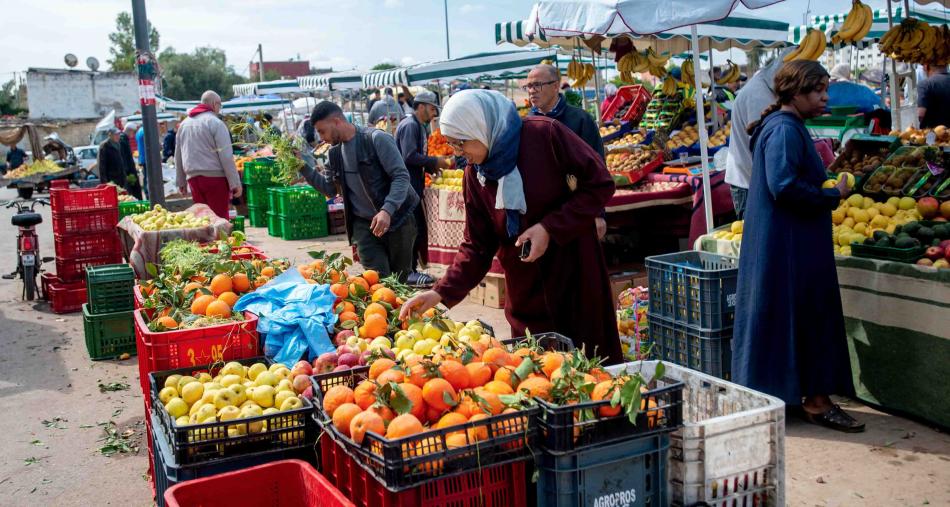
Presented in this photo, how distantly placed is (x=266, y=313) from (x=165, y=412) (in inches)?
41.2

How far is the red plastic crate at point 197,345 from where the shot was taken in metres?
3.78

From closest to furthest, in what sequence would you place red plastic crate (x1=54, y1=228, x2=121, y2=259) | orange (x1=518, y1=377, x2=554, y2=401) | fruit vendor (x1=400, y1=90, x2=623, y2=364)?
orange (x1=518, y1=377, x2=554, y2=401) < fruit vendor (x1=400, y1=90, x2=623, y2=364) < red plastic crate (x1=54, y1=228, x2=121, y2=259)

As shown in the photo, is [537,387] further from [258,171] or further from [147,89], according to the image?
Result: [258,171]

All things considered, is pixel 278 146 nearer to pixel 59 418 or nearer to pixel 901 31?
pixel 59 418

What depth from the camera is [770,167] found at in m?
4.30

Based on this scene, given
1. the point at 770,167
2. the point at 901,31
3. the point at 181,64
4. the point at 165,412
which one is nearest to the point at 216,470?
the point at 165,412

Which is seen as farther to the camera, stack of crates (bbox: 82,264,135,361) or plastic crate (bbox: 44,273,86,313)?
plastic crate (bbox: 44,273,86,313)

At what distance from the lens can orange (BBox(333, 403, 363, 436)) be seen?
2525mm

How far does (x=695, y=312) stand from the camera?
16.5 feet

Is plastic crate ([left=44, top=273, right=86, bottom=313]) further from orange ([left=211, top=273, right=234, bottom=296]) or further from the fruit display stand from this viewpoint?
orange ([left=211, top=273, right=234, bottom=296])

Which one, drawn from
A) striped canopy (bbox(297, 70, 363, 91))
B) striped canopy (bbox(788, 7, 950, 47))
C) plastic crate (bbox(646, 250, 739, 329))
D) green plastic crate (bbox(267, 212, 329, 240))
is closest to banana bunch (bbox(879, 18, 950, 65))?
striped canopy (bbox(788, 7, 950, 47))

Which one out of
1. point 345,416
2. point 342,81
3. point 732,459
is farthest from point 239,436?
point 342,81

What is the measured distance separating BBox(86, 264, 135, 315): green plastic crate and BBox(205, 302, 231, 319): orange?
140 inches

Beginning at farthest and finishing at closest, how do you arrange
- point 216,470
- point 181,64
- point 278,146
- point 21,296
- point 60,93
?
point 181,64
point 60,93
point 21,296
point 278,146
point 216,470
